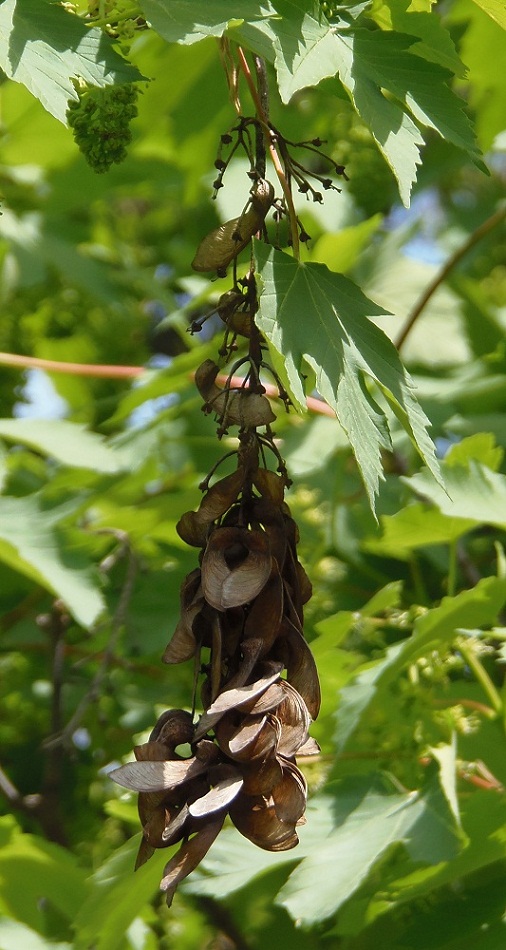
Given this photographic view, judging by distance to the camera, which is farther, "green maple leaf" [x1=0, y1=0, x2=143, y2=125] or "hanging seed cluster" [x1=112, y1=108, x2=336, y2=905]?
"green maple leaf" [x1=0, y1=0, x2=143, y2=125]

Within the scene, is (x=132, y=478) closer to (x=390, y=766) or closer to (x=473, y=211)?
(x=390, y=766)

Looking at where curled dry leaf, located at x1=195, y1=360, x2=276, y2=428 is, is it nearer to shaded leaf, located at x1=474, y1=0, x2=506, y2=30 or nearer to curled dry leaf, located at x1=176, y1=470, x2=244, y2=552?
curled dry leaf, located at x1=176, y1=470, x2=244, y2=552

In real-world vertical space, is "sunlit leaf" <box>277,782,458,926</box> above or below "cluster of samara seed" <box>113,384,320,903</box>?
below

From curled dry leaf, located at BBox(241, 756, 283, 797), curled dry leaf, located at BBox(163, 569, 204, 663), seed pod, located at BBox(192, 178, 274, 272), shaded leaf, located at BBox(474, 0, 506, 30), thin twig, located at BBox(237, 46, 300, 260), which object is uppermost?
shaded leaf, located at BBox(474, 0, 506, 30)

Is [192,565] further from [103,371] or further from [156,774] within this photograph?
[156,774]

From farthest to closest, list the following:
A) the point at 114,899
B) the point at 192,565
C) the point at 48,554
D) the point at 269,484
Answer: the point at 192,565 < the point at 48,554 < the point at 114,899 < the point at 269,484

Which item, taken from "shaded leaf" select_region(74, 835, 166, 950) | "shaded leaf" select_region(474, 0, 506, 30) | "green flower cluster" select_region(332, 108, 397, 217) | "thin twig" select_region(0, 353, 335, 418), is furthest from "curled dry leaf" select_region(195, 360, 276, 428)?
"green flower cluster" select_region(332, 108, 397, 217)

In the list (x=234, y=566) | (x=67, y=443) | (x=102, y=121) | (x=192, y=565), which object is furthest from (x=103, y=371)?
(x=234, y=566)

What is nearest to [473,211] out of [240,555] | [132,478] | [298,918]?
[132,478]
